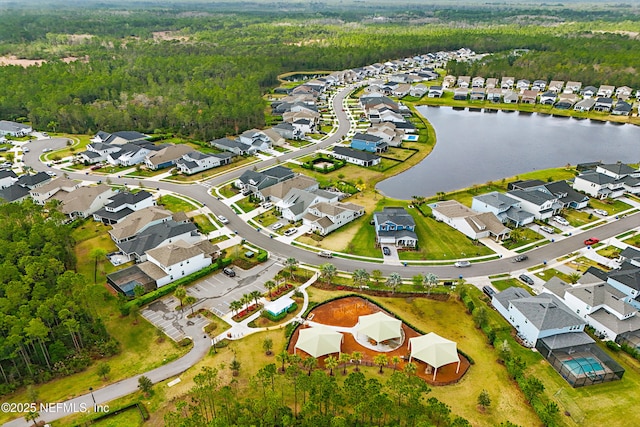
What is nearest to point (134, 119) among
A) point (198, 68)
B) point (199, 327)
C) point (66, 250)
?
point (198, 68)

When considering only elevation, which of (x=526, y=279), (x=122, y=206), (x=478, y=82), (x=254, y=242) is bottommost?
(x=254, y=242)

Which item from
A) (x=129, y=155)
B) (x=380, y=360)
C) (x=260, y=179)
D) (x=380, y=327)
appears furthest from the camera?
(x=129, y=155)

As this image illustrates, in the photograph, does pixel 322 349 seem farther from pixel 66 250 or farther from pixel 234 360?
pixel 66 250

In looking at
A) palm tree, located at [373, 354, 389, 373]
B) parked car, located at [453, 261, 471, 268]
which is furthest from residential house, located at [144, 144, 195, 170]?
palm tree, located at [373, 354, 389, 373]

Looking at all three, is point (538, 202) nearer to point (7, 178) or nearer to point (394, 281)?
point (394, 281)

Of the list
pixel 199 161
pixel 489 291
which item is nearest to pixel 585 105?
pixel 489 291

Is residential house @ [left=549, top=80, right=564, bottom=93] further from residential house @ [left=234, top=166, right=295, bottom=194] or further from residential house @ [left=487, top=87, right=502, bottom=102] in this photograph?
residential house @ [left=234, top=166, right=295, bottom=194]

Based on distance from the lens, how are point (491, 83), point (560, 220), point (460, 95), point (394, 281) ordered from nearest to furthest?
point (394, 281) < point (560, 220) < point (460, 95) < point (491, 83)
